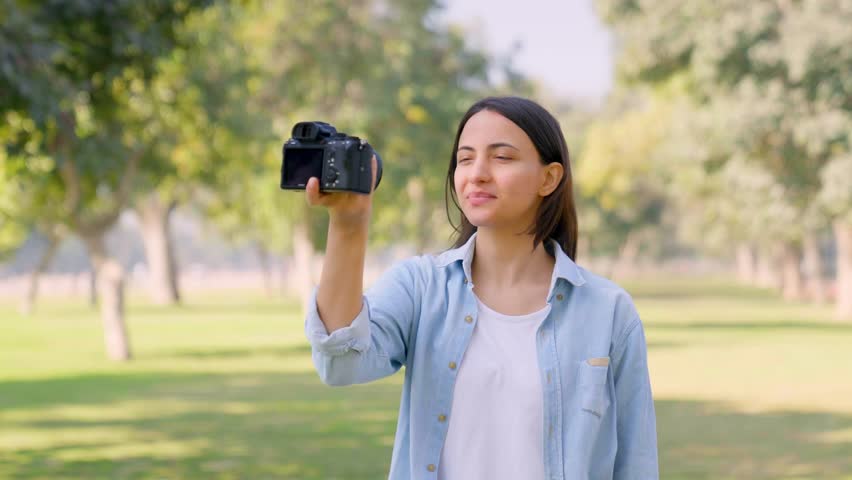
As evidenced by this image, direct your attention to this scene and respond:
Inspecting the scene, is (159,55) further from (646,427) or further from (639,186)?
(639,186)

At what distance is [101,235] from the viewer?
23.8 m

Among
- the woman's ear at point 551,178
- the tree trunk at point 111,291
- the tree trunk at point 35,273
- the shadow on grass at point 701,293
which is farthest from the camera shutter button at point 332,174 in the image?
the shadow on grass at point 701,293

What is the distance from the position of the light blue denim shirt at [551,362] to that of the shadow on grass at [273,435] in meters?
7.41

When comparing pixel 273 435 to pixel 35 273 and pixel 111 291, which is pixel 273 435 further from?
pixel 35 273

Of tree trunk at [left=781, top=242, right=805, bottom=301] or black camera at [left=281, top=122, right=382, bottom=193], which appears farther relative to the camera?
tree trunk at [left=781, top=242, right=805, bottom=301]

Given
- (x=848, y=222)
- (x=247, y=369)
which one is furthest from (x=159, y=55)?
(x=848, y=222)

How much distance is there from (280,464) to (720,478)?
3665 millimetres

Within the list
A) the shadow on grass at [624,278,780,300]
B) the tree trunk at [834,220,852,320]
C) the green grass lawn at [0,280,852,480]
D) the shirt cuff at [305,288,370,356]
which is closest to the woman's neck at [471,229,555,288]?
the shirt cuff at [305,288,370,356]

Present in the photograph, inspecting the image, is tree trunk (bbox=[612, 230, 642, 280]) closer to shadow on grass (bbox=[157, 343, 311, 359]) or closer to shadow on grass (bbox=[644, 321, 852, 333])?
shadow on grass (bbox=[644, 321, 852, 333])

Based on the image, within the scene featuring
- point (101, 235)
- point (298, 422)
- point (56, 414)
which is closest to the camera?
point (298, 422)

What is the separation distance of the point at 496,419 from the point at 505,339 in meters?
0.20

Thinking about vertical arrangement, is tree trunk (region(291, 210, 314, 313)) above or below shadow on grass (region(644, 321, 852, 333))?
above

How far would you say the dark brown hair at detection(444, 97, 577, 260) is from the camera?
3.26 metres

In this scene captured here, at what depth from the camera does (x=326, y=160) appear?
2.70m
